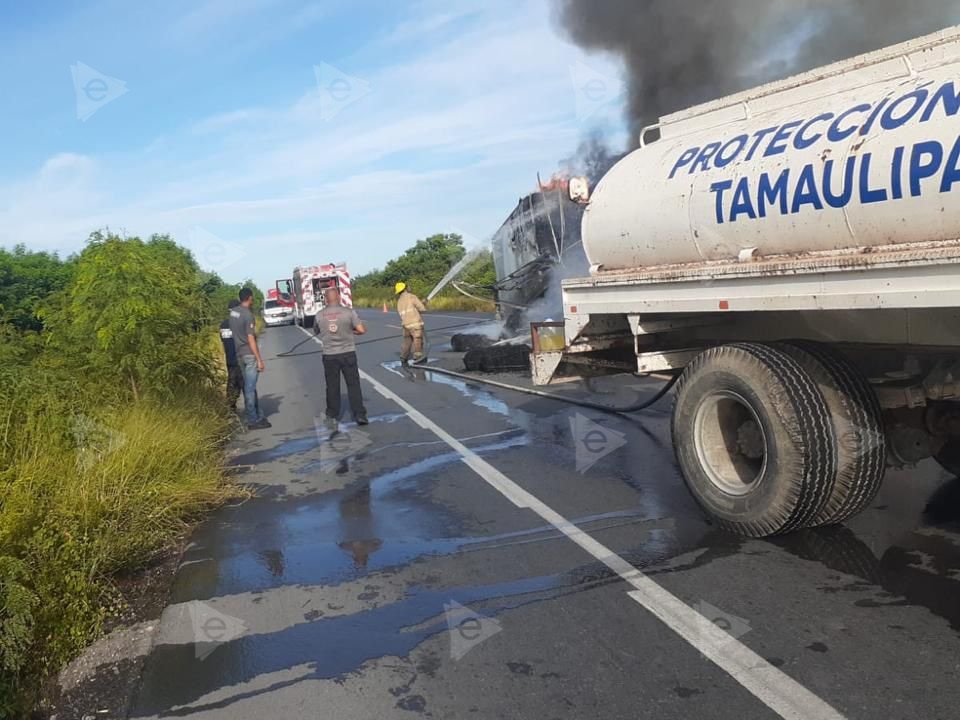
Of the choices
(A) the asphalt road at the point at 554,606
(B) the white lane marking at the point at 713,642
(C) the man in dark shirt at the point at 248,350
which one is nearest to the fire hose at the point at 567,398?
(A) the asphalt road at the point at 554,606

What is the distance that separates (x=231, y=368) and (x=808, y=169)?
28.5 feet

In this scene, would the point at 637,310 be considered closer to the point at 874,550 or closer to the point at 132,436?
the point at 874,550

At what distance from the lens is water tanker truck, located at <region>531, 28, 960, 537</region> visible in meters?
3.82

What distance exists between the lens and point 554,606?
13.5 ft

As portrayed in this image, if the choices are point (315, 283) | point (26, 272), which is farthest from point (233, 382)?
point (26, 272)

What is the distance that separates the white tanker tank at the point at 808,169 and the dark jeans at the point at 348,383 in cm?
473

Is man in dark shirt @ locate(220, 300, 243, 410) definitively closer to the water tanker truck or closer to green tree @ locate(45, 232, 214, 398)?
green tree @ locate(45, 232, 214, 398)

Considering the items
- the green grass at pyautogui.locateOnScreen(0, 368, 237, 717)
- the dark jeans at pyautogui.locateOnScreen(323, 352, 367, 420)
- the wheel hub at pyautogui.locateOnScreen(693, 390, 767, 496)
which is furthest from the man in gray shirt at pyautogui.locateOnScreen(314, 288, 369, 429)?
the wheel hub at pyautogui.locateOnScreen(693, 390, 767, 496)

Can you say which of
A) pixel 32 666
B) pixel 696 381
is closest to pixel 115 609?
pixel 32 666

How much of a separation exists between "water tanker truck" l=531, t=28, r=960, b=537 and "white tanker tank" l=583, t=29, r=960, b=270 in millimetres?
10

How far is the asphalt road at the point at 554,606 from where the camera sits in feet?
10.6

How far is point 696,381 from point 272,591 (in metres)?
2.85

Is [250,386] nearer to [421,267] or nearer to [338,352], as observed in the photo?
[338,352]

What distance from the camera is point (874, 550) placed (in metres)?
4.42
